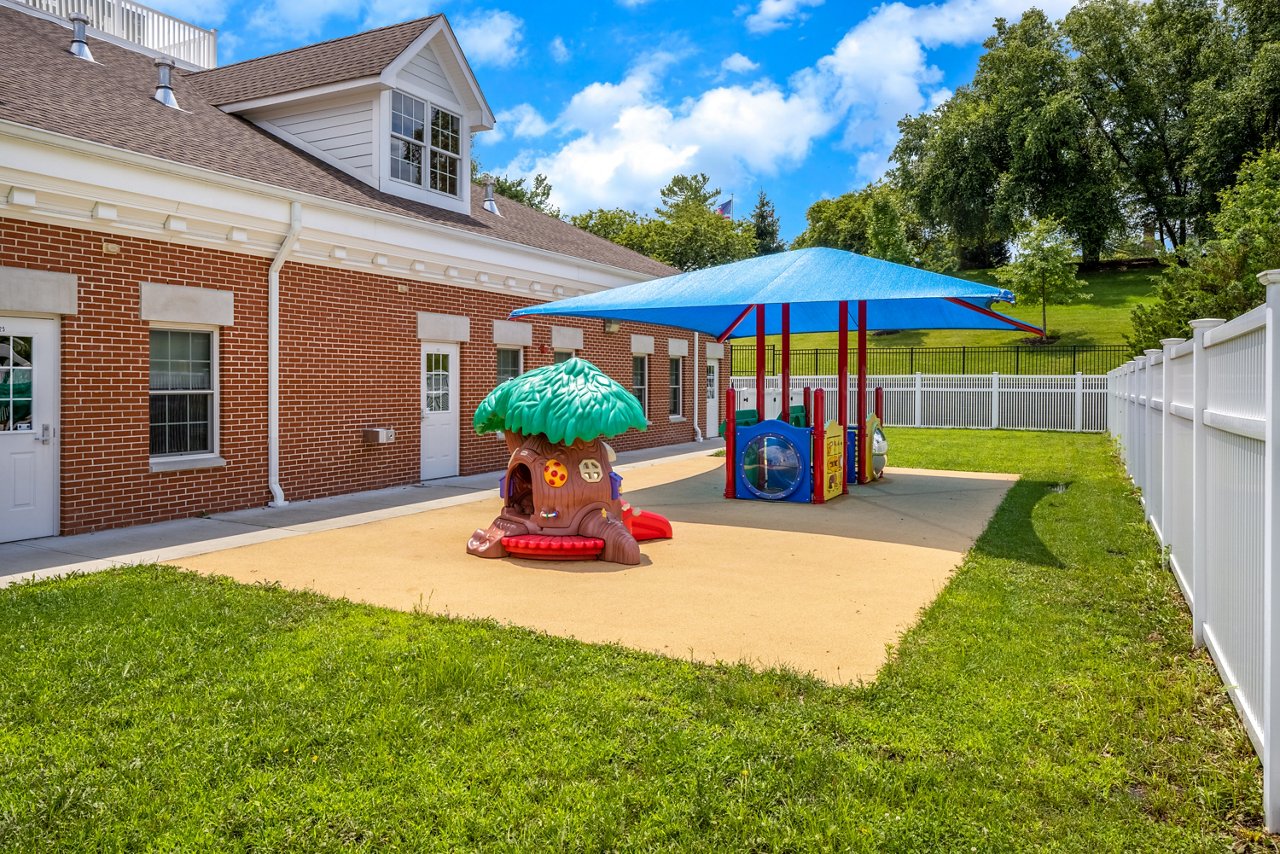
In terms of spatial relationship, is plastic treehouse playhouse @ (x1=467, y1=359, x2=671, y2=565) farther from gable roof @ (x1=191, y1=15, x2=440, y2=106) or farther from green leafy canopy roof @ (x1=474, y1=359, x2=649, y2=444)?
gable roof @ (x1=191, y1=15, x2=440, y2=106)

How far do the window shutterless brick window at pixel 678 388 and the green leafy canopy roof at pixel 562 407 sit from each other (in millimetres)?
12220

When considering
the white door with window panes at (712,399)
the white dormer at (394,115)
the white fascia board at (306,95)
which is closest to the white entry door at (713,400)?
the white door with window panes at (712,399)

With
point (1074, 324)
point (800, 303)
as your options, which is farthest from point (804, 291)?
point (1074, 324)

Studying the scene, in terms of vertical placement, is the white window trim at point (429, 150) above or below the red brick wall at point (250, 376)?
above

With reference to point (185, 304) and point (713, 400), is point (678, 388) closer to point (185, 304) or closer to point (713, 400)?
point (713, 400)

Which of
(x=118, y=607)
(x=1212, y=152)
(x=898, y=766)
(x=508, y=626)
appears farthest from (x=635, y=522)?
(x=1212, y=152)

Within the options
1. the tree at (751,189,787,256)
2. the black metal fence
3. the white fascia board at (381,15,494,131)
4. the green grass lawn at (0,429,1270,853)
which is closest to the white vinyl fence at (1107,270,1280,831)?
the green grass lawn at (0,429,1270,853)

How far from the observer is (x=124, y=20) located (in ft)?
48.6

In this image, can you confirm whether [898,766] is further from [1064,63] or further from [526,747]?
[1064,63]

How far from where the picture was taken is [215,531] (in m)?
8.45

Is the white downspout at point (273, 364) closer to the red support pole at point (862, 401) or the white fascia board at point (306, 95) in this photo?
the white fascia board at point (306, 95)

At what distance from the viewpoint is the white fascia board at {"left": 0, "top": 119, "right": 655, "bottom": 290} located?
7.57 m

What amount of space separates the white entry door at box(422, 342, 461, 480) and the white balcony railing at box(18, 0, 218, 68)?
8.17 metres

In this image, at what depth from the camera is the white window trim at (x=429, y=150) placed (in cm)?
1283
